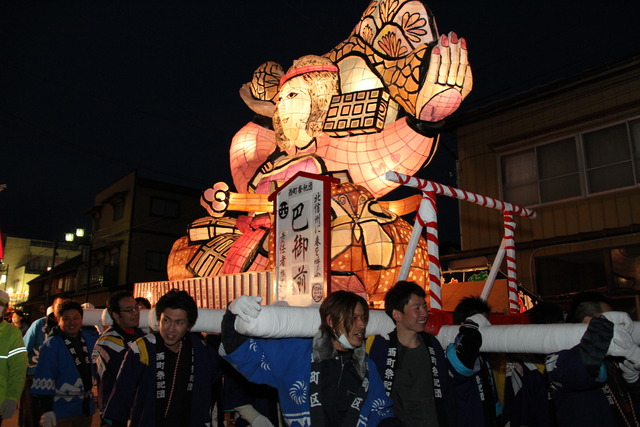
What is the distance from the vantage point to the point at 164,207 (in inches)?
1201

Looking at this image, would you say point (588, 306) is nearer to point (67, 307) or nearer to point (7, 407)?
point (7, 407)

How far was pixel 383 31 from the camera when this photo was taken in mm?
9742

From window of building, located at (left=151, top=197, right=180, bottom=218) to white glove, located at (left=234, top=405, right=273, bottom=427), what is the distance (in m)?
27.0

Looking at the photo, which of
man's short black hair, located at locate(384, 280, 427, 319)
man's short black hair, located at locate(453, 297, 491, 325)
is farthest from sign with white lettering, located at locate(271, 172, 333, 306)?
man's short black hair, located at locate(384, 280, 427, 319)

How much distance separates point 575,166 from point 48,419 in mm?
10273

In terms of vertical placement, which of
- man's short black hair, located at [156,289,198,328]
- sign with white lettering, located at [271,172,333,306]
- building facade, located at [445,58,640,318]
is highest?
building facade, located at [445,58,640,318]

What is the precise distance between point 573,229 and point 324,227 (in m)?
6.41

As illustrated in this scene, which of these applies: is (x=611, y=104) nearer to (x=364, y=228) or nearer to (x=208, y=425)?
(x=364, y=228)

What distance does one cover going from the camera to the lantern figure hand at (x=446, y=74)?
27.6ft

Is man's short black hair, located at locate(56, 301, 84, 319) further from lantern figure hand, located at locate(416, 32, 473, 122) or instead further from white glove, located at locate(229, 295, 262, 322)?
lantern figure hand, located at locate(416, 32, 473, 122)

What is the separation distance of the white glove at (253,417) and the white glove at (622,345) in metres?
2.28

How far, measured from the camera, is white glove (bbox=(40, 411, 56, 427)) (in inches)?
178

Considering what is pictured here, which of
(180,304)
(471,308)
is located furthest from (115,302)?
(471,308)

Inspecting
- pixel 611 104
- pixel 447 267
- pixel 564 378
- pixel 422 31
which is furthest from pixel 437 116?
pixel 564 378
